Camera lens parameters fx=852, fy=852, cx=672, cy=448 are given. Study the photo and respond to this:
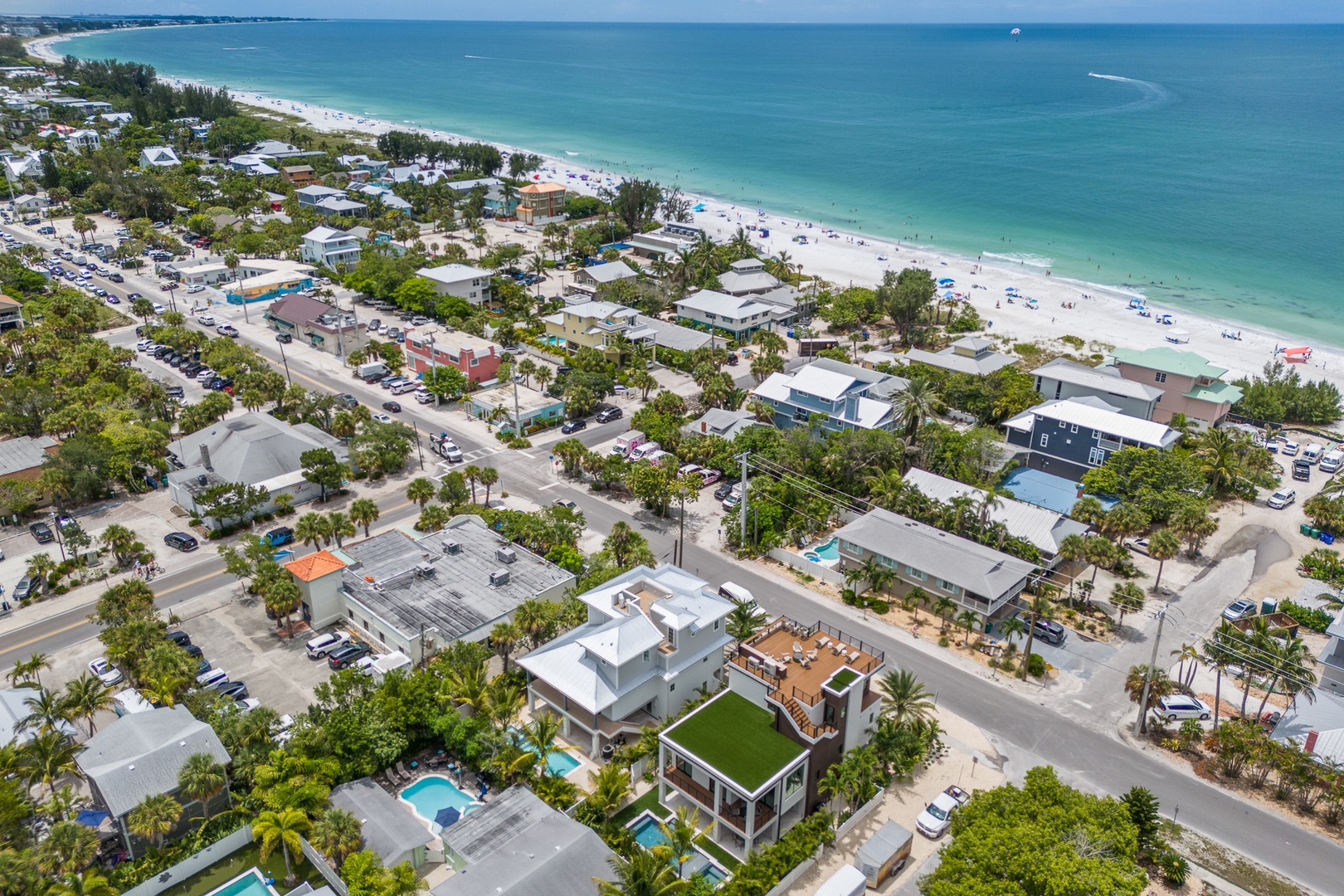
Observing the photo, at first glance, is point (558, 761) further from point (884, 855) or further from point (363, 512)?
point (363, 512)

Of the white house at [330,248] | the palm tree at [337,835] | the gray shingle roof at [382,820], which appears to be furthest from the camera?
the white house at [330,248]

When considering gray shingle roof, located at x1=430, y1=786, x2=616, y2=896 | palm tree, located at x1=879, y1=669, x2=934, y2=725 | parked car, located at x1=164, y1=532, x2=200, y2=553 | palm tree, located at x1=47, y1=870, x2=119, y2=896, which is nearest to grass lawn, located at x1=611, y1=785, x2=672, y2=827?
gray shingle roof, located at x1=430, y1=786, x2=616, y2=896

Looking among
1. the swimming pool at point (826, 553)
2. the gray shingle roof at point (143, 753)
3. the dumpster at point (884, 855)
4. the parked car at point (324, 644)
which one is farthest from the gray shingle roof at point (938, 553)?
the gray shingle roof at point (143, 753)

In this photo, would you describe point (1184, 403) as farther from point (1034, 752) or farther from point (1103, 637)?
point (1034, 752)

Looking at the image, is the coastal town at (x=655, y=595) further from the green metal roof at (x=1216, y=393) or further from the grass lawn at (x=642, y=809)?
the green metal roof at (x=1216, y=393)

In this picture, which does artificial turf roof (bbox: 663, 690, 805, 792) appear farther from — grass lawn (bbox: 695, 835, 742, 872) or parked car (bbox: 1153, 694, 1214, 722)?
parked car (bbox: 1153, 694, 1214, 722)

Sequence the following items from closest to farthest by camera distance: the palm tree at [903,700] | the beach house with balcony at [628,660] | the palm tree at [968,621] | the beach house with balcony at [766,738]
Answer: the beach house with balcony at [766,738], the palm tree at [903,700], the beach house with balcony at [628,660], the palm tree at [968,621]

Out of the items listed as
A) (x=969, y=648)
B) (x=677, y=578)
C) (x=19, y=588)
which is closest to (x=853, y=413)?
(x=969, y=648)
